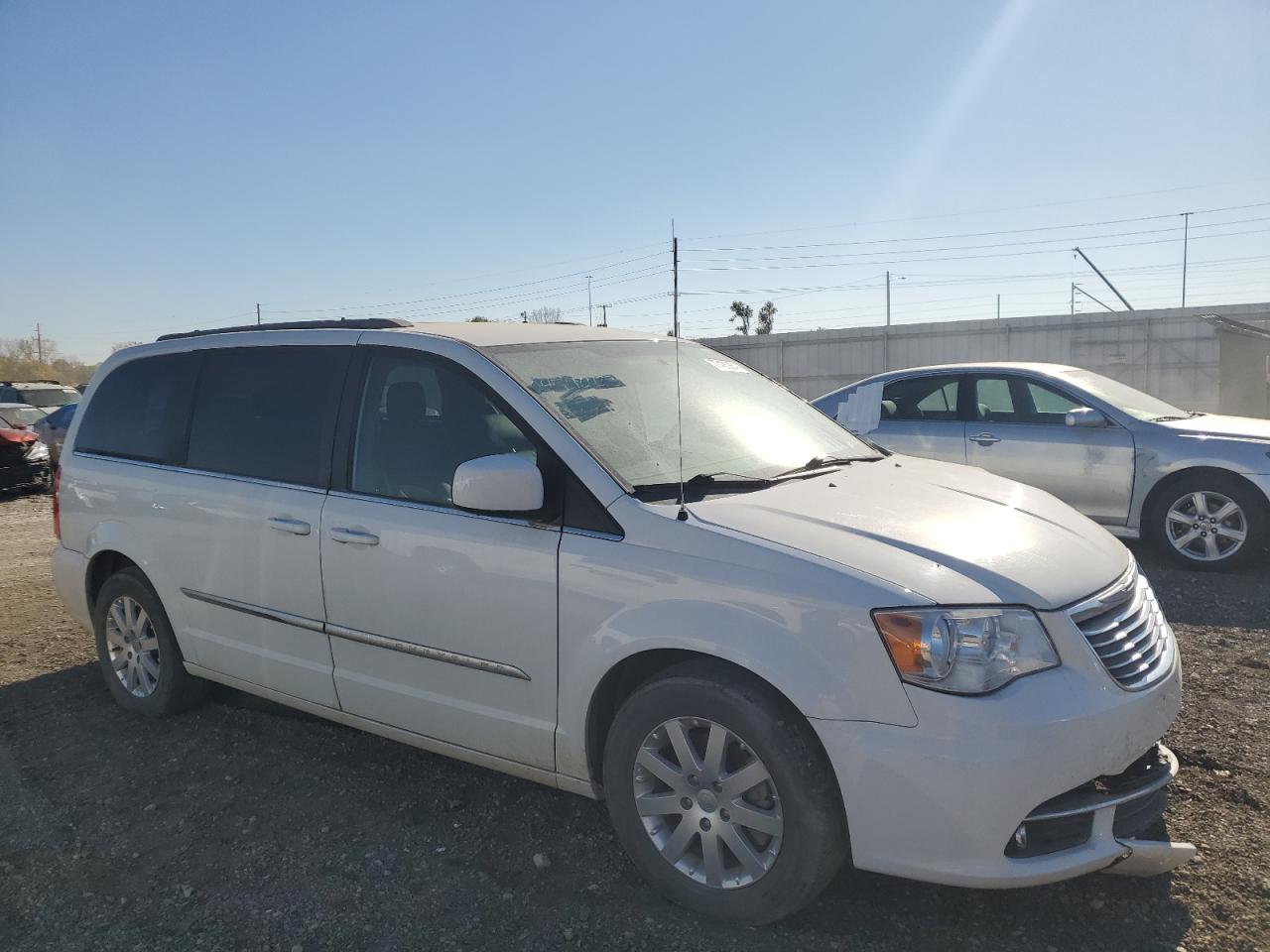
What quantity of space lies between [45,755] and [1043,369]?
736cm

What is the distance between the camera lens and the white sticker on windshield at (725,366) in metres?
4.27

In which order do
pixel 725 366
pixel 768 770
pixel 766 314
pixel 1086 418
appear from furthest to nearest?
pixel 766 314 → pixel 1086 418 → pixel 725 366 → pixel 768 770

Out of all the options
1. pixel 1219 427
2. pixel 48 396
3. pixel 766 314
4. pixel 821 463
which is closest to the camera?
pixel 821 463

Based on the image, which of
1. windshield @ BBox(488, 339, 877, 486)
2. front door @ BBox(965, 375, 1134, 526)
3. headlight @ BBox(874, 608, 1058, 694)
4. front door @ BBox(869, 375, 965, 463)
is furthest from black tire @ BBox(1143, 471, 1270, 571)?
headlight @ BBox(874, 608, 1058, 694)

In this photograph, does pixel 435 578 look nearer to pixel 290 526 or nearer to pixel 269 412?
pixel 290 526

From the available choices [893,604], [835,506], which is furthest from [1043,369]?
[893,604]

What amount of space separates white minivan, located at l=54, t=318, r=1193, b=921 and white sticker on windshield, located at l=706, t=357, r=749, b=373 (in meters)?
0.04

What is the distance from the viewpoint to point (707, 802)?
2752mm

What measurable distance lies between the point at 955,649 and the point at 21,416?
18.1m

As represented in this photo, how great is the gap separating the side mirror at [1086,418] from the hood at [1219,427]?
390 millimetres

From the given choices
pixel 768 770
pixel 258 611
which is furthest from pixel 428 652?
pixel 768 770

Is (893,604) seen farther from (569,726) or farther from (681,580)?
(569,726)

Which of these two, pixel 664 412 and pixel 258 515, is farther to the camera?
pixel 258 515

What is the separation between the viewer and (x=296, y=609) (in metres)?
3.75
